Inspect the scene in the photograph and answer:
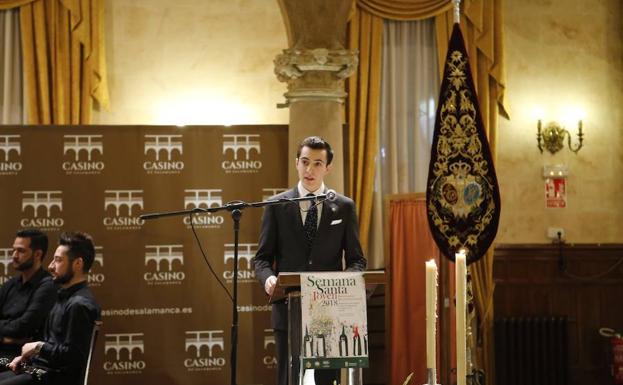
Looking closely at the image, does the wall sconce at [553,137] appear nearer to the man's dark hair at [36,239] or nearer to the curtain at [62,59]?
the curtain at [62,59]

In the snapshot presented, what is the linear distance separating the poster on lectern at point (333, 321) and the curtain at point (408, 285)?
3.97m

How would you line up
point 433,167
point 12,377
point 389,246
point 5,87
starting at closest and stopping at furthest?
point 12,377 < point 433,167 < point 389,246 < point 5,87

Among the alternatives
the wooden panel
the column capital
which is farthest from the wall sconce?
the column capital

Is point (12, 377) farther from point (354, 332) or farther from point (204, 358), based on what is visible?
point (354, 332)

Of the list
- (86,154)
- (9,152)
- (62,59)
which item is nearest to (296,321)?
(86,154)

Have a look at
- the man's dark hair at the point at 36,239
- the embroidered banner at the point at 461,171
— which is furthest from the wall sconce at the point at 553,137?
the man's dark hair at the point at 36,239

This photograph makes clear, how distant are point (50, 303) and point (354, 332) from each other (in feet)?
9.53

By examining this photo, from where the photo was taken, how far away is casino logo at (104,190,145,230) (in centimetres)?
659

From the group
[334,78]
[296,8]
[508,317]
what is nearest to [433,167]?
[334,78]

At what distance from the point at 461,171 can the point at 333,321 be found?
10.8ft

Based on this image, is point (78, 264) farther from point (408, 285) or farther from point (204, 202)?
point (408, 285)

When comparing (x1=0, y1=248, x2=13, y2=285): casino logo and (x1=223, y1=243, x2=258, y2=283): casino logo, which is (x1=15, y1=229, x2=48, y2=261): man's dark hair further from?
(x1=223, y1=243, x2=258, y2=283): casino logo

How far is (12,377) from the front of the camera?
5.04 meters

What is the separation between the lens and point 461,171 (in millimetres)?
6316
